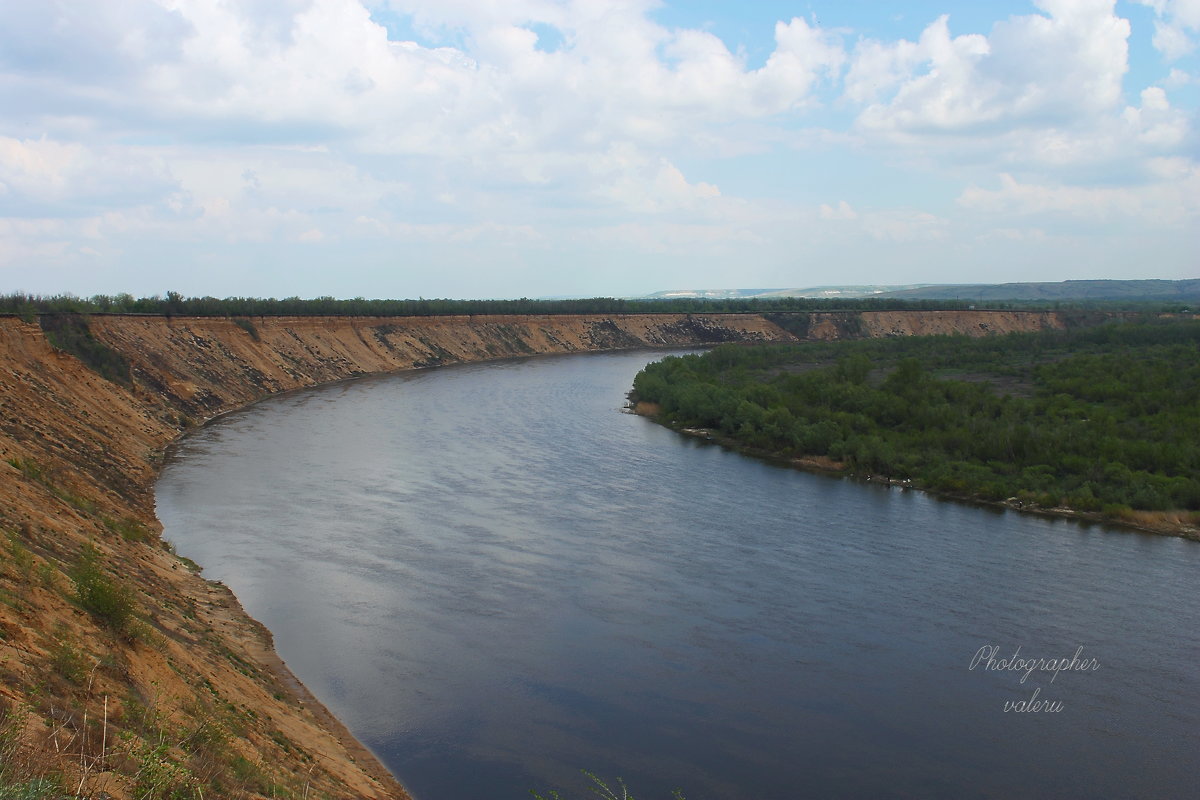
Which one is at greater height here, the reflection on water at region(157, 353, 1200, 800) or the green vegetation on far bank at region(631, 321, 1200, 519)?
the green vegetation on far bank at region(631, 321, 1200, 519)

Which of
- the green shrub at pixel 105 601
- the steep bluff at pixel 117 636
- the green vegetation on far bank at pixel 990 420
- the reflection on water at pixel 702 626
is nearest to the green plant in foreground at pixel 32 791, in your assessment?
the steep bluff at pixel 117 636

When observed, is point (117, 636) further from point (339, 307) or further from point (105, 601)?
point (339, 307)

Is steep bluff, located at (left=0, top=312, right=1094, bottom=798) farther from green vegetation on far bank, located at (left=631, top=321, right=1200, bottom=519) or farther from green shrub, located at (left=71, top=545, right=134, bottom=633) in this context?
green vegetation on far bank, located at (left=631, top=321, right=1200, bottom=519)

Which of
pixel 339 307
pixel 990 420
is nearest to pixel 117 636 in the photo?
pixel 990 420

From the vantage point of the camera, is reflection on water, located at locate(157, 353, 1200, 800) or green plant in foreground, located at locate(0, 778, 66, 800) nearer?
green plant in foreground, located at locate(0, 778, 66, 800)

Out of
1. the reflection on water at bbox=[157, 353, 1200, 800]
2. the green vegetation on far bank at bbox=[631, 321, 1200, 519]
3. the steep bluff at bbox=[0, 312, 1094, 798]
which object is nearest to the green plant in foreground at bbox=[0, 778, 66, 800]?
the steep bluff at bbox=[0, 312, 1094, 798]
